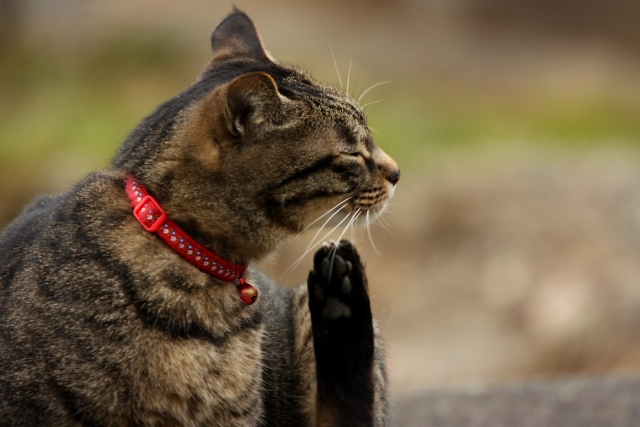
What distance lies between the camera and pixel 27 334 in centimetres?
279

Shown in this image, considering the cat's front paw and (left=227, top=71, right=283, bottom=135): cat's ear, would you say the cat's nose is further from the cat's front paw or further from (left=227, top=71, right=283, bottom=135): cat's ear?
(left=227, top=71, right=283, bottom=135): cat's ear

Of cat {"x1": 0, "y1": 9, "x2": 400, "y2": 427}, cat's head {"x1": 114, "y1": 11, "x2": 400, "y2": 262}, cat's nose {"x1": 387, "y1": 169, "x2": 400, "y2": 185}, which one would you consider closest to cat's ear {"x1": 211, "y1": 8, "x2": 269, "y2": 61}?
cat {"x1": 0, "y1": 9, "x2": 400, "y2": 427}

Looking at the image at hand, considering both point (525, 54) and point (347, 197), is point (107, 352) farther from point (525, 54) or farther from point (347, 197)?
point (525, 54)

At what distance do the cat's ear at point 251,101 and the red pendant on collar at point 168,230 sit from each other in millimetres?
376

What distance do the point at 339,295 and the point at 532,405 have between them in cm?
234

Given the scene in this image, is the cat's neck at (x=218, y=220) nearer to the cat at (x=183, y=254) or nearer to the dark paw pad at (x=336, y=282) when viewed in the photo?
the cat at (x=183, y=254)

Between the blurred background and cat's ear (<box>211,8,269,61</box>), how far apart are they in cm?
174

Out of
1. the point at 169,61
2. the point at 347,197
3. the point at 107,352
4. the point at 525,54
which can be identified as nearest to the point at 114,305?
the point at 107,352

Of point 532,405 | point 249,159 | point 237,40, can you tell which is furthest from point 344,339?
point 532,405

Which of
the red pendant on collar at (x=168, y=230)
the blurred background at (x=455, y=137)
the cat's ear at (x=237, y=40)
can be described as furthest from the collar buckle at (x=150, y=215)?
the blurred background at (x=455, y=137)

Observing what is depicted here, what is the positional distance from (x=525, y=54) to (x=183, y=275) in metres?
12.0

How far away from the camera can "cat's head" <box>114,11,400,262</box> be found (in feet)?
9.51

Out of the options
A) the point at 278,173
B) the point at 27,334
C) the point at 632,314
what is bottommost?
the point at 27,334

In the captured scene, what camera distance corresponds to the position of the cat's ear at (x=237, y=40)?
344 cm
